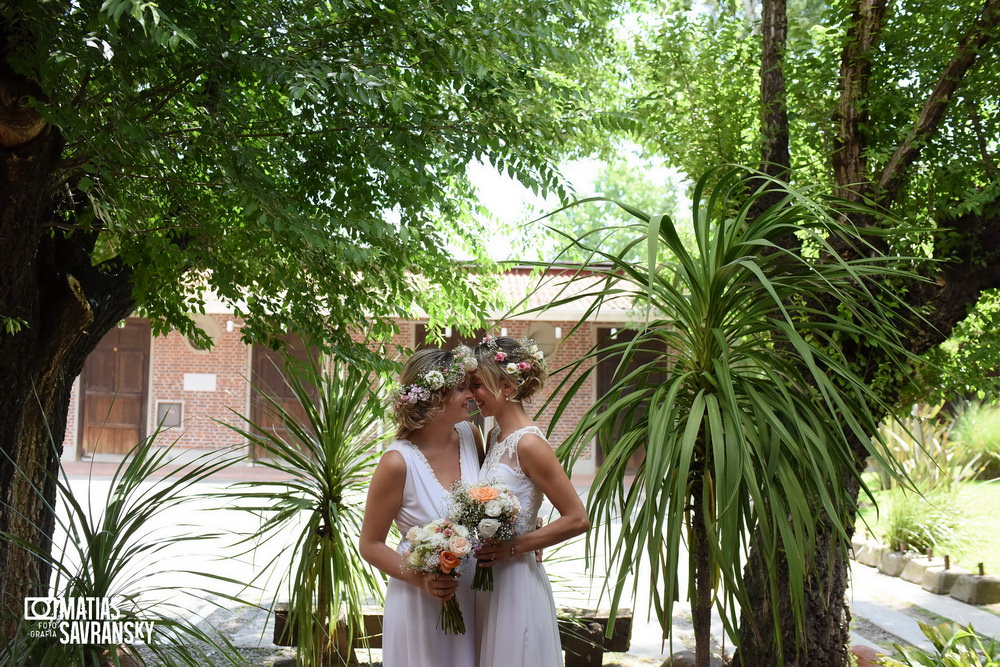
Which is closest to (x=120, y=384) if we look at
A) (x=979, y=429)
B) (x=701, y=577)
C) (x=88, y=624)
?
(x=88, y=624)

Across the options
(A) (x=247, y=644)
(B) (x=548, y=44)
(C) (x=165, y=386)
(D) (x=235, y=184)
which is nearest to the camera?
(D) (x=235, y=184)

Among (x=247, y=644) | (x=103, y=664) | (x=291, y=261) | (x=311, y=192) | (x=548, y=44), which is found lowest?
(x=247, y=644)

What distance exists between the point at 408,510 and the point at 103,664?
59.5 inches

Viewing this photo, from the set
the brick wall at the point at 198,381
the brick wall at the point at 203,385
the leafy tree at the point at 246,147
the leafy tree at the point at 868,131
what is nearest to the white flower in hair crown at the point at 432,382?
the leafy tree at the point at 246,147

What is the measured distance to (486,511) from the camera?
8.00 feet

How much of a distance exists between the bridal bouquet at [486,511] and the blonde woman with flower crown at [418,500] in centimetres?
18

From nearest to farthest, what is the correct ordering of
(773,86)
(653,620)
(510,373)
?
(510,373) < (773,86) < (653,620)

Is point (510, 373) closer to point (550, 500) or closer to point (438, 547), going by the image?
point (550, 500)

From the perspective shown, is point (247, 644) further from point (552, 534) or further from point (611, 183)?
point (611, 183)

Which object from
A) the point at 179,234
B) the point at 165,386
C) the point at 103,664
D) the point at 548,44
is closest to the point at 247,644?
the point at 103,664

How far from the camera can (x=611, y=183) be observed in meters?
23.7

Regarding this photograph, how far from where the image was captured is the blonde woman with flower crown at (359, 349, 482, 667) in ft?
8.63

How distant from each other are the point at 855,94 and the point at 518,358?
2463 mm

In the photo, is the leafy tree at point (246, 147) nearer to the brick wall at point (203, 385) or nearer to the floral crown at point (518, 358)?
the floral crown at point (518, 358)
